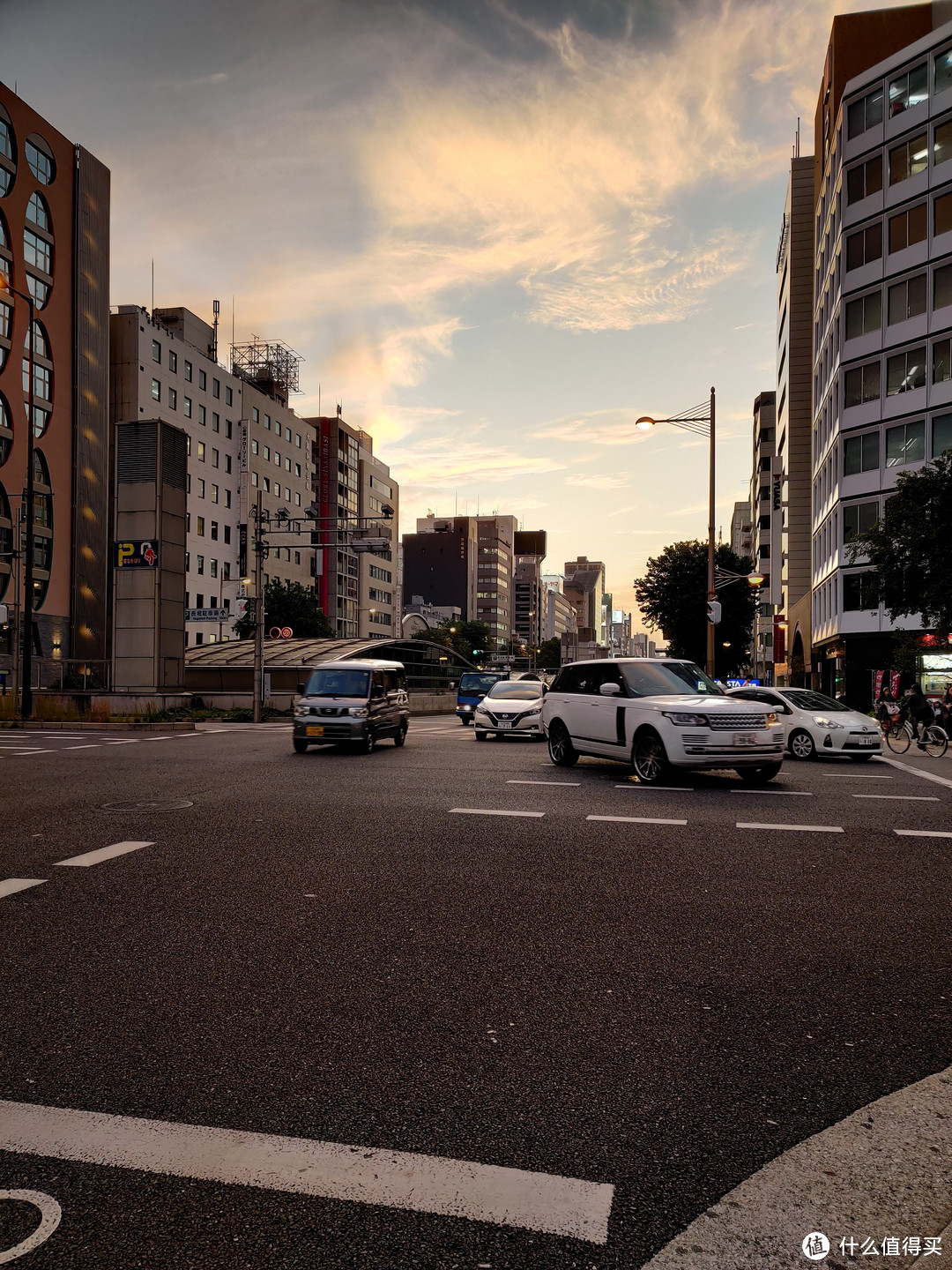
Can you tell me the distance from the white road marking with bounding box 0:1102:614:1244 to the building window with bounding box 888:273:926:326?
41.7m

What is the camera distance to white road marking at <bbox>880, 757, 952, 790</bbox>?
44.8 feet

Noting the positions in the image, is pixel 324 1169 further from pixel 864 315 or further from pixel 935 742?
pixel 864 315

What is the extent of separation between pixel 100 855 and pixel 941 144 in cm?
4267

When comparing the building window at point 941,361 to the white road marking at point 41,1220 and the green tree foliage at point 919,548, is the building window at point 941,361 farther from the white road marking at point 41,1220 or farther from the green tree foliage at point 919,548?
the white road marking at point 41,1220

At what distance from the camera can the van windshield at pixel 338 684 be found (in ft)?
62.6

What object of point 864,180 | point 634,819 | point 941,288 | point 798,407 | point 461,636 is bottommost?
point 634,819

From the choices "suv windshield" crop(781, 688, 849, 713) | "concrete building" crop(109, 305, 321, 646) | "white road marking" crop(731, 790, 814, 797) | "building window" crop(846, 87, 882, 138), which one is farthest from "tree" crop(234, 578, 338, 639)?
"white road marking" crop(731, 790, 814, 797)

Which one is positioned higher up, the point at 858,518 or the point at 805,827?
the point at 858,518

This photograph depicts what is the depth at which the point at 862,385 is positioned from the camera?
1565 inches

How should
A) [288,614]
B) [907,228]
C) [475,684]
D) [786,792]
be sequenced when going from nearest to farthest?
[786,792] → [907,228] → [475,684] → [288,614]

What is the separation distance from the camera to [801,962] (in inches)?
187

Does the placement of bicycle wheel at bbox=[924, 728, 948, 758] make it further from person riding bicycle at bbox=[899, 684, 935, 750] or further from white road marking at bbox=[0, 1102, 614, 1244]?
white road marking at bbox=[0, 1102, 614, 1244]

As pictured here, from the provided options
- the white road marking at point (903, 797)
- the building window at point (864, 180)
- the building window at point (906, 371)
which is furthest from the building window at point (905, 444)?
the white road marking at point (903, 797)

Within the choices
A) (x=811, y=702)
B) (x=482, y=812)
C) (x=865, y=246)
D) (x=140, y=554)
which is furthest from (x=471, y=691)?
(x=482, y=812)
